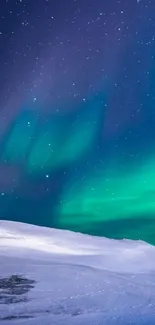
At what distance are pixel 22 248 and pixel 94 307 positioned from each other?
9.13m

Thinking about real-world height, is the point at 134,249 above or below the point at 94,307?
above

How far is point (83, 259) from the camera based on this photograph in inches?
610

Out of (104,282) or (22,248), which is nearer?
(104,282)

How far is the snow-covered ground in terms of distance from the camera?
6.77m

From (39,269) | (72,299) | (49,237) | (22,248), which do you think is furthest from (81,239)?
(72,299)

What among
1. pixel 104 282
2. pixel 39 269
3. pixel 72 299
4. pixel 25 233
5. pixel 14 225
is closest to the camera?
pixel 72 299

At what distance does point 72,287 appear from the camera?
9.47 meters

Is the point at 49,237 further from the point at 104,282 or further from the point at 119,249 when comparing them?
the point at 104,282

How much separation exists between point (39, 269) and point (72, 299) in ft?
11.5

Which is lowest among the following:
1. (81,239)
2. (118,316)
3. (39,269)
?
(118,316)

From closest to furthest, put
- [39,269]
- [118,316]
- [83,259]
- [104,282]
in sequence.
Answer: [118,316]
[104,282]
[39,269]
[83,259]

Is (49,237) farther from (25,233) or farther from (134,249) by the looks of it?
(134,249)

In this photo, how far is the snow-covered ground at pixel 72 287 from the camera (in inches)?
267

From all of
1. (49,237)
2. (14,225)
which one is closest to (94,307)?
(49,237)
